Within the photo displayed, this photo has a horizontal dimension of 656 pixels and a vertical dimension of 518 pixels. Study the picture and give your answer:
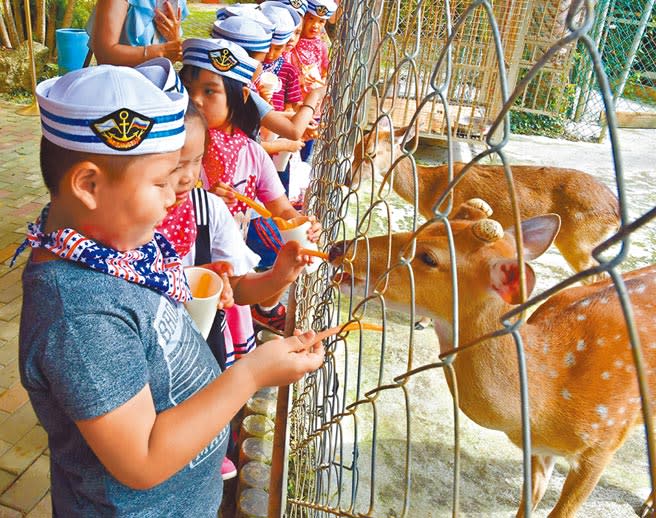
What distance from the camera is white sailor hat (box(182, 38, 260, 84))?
246 centimetres

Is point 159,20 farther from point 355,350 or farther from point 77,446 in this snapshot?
point 77,446

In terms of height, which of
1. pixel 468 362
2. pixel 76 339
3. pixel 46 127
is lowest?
pixel 468 362

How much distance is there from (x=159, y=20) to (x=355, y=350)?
7.44 ft

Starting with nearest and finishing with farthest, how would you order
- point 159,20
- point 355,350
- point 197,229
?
1. point 197,229
2. point 159,20
3. point 355,350

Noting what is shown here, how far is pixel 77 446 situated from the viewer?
122 cm

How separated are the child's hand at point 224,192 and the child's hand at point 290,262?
52 centimetres

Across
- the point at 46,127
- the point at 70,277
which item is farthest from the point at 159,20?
the point at 70,277

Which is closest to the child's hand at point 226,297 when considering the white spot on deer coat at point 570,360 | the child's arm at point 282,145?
the white spot on deer coat at point 570,360

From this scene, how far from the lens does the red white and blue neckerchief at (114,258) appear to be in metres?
1.08

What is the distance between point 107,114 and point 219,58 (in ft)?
4.90

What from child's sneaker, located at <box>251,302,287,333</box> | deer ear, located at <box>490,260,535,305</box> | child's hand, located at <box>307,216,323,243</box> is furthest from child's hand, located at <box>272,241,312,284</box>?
child's sneaker, located at <box>251,302,287,333</box>

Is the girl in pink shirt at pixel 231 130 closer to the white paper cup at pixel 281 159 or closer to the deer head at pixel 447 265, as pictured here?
the deer head at pixel 447 265

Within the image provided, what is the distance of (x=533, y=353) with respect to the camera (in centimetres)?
226

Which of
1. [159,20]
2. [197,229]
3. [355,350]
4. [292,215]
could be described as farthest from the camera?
[355,350]
